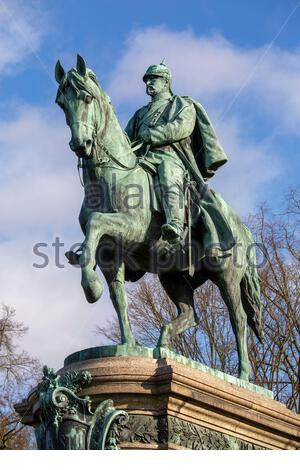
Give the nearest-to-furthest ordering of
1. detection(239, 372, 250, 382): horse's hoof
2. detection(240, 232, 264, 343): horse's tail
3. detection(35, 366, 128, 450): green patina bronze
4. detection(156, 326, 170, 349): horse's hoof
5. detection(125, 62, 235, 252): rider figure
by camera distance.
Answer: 1. detection(35, 366, 128, 450): green patina bronze
2. detection(156, 326, 170, 349): horse's hoof
3. detection(125, 62, 235, 252): rider figure
4. detection(239, 372, 250, 382): horse's hoof
5. detection(240, 232, 264, 343): horse's tail

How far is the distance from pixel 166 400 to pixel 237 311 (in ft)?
10.2

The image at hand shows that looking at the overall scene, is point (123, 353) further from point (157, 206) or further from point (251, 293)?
point (251, 293)

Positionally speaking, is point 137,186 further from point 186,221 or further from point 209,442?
point 209,442

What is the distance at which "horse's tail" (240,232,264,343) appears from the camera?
14500mm

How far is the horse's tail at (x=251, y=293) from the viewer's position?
14500 millimetres

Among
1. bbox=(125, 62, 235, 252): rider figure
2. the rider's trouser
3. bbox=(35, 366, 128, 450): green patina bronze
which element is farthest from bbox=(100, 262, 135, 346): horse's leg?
bbox=(35, 366, 128, 450): green patina bronze

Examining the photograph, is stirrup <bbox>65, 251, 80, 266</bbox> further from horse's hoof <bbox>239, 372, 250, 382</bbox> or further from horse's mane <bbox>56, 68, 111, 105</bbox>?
horse's hoof <bbox>239, 372, 250, 382</bbox>

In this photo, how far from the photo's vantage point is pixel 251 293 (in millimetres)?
14586

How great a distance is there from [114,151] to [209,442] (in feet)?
12.6

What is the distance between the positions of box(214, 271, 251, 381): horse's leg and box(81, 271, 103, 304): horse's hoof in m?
2.47

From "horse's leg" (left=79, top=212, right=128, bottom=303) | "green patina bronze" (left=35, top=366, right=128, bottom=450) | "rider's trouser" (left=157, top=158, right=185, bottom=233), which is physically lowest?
"green patina bronze" (left=35, top=366, right=128, bottom=450)

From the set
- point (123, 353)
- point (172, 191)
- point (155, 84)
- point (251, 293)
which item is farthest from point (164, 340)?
point (155, 84)

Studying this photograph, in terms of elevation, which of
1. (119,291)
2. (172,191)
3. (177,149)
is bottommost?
(119,291)

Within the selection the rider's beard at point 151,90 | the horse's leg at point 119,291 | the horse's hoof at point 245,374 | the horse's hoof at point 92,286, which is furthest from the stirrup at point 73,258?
the rider's beard at point 151,90
